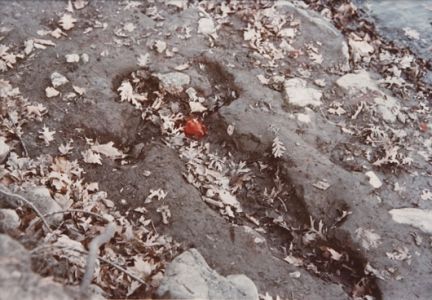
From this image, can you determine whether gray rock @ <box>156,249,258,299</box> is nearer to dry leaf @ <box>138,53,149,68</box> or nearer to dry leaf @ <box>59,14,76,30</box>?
dry leaf @ <box>138,53,149,68</box>

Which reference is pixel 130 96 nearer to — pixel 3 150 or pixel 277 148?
pixel 3 150

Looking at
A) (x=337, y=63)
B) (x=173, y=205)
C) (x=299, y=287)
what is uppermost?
(x=337, y=63)

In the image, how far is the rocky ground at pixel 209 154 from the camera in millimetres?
4086

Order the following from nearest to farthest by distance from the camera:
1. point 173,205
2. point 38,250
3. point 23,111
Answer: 1. point 38,250
2. point 173,205
3. point 23,111

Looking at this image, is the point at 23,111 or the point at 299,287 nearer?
the point at 299,287

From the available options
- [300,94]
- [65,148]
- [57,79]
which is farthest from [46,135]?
[300,94]

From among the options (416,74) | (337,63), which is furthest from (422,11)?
(337,63)

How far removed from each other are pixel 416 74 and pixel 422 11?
5.76 feet

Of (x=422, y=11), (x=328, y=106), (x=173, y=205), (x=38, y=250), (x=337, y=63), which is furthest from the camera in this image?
(x=422, y=11)

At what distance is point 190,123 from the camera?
5.56 m

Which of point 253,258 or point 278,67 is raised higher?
point 278,67

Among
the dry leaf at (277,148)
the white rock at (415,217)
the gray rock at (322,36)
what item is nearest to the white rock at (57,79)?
the dry leaf at (277,148)

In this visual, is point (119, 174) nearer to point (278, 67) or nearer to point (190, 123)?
point (190, 123)

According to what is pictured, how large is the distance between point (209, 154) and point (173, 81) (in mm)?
1163
